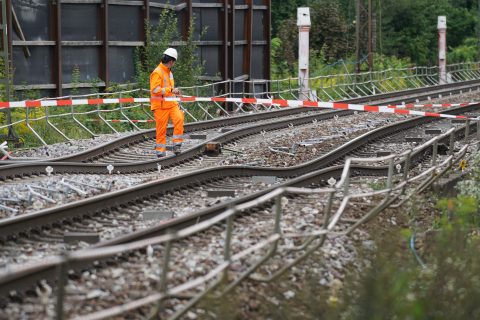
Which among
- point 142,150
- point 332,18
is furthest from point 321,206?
point 332,18

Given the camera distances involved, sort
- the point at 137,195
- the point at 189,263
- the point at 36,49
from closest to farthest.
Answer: the point at 189,263 → the point at 137,195 → the point at 36,49

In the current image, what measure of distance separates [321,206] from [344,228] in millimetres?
969

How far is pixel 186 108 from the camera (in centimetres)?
2503

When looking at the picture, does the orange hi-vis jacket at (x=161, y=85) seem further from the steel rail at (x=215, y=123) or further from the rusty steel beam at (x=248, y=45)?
the rusty steel beam at (x=248, y=45)

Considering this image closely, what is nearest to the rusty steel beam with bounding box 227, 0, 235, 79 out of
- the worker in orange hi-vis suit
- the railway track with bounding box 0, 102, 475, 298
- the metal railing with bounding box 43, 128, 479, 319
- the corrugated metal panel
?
the corrugated metal panel

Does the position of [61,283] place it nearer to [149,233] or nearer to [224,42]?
[149,233]

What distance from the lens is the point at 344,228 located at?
10.3 meters

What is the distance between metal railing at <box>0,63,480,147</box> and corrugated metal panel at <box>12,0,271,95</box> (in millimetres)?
761

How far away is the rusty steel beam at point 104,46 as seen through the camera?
25438 millimetres

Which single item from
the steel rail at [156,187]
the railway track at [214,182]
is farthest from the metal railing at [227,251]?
the steel rail at [156,187]

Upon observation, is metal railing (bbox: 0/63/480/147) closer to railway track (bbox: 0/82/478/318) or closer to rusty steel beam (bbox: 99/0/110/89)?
rusty steel beam (bbox: 99/0/110/89)

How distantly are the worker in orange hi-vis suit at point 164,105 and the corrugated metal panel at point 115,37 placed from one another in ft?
22.0

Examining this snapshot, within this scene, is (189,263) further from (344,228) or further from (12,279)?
(344,228)

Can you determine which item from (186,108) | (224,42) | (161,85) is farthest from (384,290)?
(224,42)
